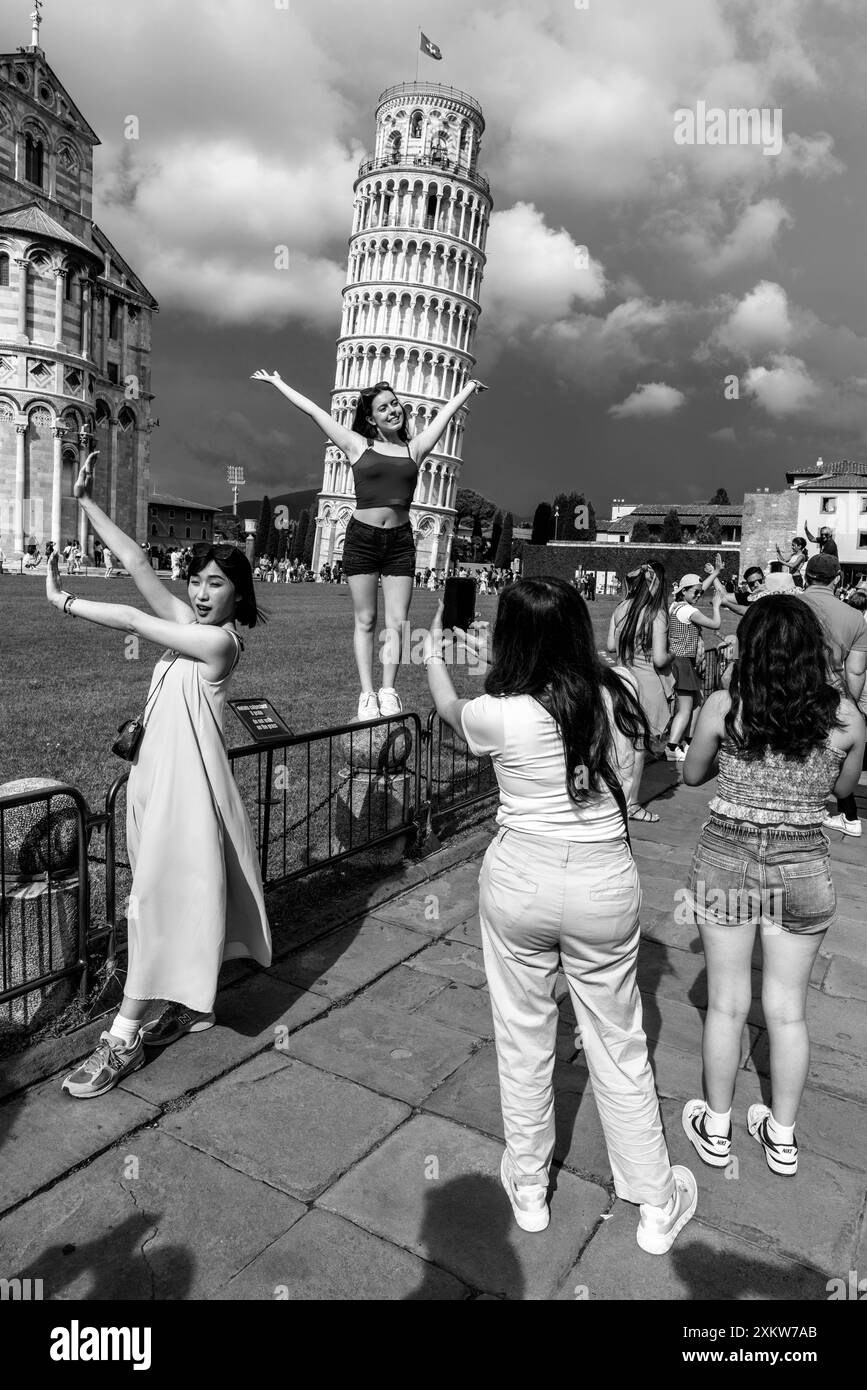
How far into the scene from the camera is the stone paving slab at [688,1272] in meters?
2.63

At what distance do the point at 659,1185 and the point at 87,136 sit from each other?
5690 cm

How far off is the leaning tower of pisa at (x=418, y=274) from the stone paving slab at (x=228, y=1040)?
270ft

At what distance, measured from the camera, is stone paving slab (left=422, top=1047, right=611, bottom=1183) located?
326 centimetres

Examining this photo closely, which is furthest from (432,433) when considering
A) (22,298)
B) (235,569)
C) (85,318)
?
(85,318)

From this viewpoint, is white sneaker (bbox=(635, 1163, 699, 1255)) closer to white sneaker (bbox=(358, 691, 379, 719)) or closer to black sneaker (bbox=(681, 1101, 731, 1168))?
black sneaker (bbox=(681, 1101, 731, 1168))

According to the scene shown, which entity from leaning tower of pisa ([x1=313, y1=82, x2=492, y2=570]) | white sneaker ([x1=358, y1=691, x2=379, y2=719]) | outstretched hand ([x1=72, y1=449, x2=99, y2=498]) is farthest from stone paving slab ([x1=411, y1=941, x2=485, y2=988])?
leaning tower of pisa ([x1=313, y1=82, x2=492, y2=570])

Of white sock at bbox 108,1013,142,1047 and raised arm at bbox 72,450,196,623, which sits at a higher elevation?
raised arm at bbox 72,450,196,623

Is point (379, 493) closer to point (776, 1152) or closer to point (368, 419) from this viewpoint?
point (368, 419)

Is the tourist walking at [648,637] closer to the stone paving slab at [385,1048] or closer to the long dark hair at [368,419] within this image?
the long dark hair at [368,419]

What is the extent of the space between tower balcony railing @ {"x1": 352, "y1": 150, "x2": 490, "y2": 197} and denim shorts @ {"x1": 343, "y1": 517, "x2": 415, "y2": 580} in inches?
3615

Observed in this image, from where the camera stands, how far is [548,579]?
2.69 meters

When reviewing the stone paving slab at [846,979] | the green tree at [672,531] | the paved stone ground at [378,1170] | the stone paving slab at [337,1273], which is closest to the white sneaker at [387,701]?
the paved stone ground at [378,1170]

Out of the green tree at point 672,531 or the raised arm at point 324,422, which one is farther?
the green tree at point 672,531
